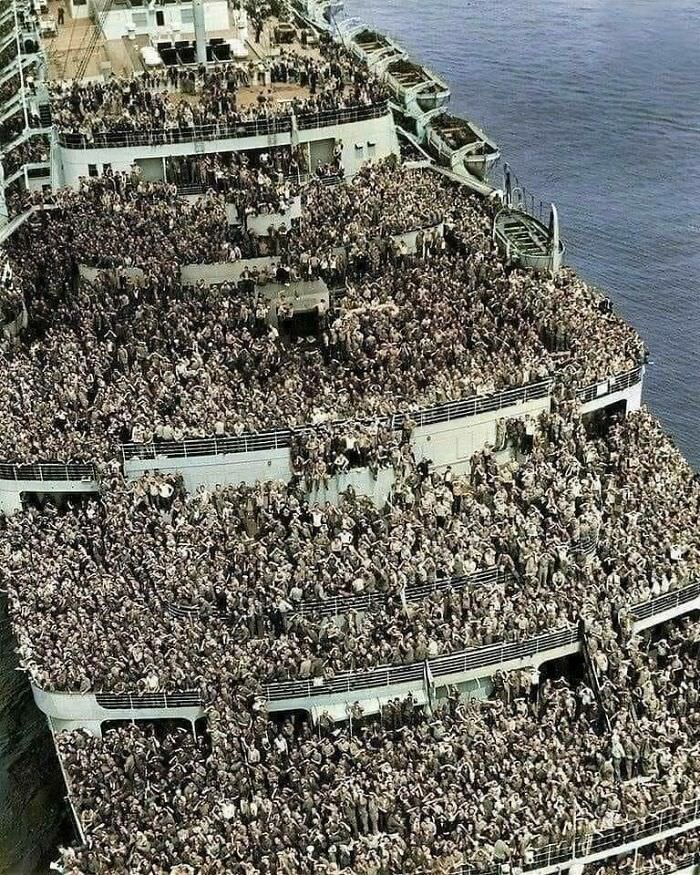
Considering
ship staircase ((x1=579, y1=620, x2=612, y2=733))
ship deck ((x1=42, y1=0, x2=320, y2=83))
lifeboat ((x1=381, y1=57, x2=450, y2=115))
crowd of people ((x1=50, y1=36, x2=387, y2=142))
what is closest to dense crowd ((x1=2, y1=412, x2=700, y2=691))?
ship staircase ((x1=579, y1=620, x2=612, y2=733))

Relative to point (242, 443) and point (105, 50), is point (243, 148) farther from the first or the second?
point (242, 443)

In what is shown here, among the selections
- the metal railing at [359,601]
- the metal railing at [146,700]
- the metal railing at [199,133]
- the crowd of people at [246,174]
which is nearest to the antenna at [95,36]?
the metal railing at [199,133]

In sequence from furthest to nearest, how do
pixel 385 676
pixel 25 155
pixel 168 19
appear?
pixel 168 19 → pixel 25 155 → pixel 385 676

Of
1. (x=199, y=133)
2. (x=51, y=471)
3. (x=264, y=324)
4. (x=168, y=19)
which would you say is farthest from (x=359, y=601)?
(x=168, y=19)

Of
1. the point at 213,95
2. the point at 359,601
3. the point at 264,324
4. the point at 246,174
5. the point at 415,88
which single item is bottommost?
the point at 359,601

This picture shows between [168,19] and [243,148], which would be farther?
[168,19]

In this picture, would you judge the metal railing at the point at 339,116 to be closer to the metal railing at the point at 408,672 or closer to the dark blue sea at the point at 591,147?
the dark blue sea at the point at 591,147

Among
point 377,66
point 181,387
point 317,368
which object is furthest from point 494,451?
point 377,66

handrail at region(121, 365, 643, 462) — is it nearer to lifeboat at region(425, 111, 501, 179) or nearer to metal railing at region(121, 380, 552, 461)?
metal railing at region(121, 380, 552, 461)
